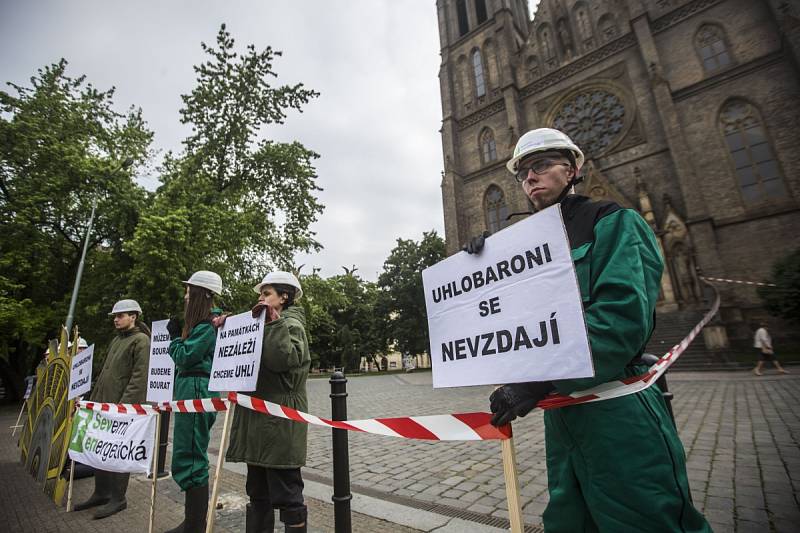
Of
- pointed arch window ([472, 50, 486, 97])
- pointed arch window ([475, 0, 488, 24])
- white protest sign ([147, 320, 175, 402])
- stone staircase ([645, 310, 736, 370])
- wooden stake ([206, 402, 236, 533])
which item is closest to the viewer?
wooden stake ([206, 402, 236, 533])

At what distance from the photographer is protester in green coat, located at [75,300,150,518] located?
3.78m

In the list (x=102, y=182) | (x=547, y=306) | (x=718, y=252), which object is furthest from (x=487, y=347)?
(x=718, y=252)

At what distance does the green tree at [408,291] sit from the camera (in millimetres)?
35906

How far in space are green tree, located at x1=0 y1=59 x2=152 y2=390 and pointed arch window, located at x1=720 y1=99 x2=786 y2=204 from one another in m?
25.7

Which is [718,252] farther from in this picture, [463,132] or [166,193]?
[166,193]

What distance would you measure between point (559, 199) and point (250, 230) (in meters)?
13.4

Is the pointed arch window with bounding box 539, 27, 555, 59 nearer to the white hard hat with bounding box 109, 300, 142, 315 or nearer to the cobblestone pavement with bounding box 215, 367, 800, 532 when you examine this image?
the cobblestone pavement with bounding box 215, 367, 800, 532

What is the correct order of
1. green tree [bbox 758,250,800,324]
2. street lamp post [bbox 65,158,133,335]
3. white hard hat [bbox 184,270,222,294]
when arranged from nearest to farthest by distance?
white hard hat [bbox 184,270,222,294], green tree [bbox 758,250,800,324], street lamp post [bbox 65,158,133,335]

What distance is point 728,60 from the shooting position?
59.2ft

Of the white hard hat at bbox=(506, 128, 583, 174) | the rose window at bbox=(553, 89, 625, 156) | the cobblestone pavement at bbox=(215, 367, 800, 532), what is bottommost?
the cobblestone pavement at bbox=(215, 367, 800, 532)

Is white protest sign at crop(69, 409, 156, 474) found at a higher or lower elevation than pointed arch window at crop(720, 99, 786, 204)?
lower

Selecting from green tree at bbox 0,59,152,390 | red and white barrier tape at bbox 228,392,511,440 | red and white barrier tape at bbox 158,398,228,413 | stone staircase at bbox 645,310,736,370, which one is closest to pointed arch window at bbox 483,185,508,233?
stone staircase at bbox 645,310,736,370

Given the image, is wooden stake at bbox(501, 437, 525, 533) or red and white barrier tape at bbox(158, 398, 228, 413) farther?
red and white barrier tape at bbox(158, 398, 228, 413)

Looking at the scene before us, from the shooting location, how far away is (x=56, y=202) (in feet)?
44.3
